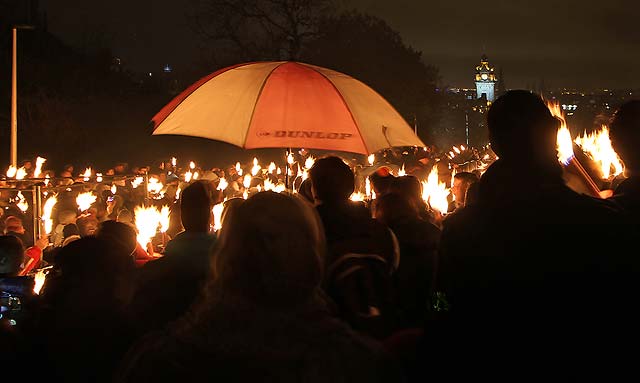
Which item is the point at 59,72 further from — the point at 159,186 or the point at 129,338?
the point at 129,338

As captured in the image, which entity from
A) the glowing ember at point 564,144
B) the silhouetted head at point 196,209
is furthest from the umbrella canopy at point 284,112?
the glowing ember at point 564,144

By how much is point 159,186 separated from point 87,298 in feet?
38.5

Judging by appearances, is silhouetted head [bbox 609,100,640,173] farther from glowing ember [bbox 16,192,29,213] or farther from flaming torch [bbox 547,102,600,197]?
glowing ember [bbox 16,192,29,213]

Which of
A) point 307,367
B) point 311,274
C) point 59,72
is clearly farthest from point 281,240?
point 59,72

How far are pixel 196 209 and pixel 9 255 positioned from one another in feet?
4.91

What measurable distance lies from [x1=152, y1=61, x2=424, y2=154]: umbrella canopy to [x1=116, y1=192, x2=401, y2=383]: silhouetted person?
12.1 ft

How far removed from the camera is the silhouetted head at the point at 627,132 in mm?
3855

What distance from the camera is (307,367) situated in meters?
1.97

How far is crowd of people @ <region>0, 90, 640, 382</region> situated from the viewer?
203cm

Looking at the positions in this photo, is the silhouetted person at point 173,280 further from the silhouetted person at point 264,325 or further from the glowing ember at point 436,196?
the glowing ember at point 436,196

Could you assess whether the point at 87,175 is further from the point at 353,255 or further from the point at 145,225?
the point at 353,255

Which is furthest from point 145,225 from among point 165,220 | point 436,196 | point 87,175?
point 87,175

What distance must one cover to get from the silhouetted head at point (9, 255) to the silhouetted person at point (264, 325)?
3304 millimetres

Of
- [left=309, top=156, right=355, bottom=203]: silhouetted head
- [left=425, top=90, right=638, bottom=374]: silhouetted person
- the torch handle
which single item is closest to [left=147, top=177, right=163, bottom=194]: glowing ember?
[left=309, top=156, right=355, bottom=203]: silhouetted head
